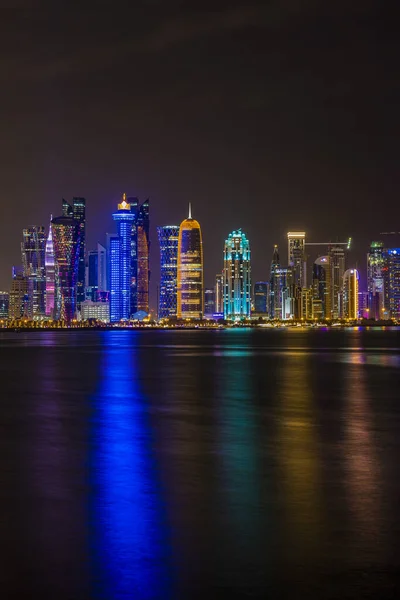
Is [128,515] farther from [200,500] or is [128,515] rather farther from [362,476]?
[362,476]

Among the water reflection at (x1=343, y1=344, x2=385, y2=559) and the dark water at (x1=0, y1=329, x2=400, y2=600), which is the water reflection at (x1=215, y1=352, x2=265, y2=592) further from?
the water reflection at (x1=343, y1=344, x2=385, y2=559)

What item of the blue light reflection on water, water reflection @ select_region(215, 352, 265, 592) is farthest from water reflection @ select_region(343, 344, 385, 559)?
the blue light reflection on water

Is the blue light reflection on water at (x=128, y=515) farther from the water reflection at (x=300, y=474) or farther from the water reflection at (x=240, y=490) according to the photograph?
the water reflection at (x=300, y=474)

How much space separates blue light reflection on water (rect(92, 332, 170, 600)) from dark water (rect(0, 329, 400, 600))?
39mm

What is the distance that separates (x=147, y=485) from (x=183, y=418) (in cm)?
1429

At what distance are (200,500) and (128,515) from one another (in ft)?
6.60

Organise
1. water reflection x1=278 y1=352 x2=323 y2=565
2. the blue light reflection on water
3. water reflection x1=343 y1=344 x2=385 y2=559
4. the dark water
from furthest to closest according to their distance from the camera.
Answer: water reflection x1=343 y1=344 x2=385 y2=559, water reflection x1=278 y1=352 x2=323 y2=565, the dark water, the blue light reflection on water

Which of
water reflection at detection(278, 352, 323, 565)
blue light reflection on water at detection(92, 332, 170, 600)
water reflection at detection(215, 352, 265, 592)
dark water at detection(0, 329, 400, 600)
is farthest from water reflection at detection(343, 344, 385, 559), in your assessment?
blue light reflection on water at detection(92, 332, 170, 600)

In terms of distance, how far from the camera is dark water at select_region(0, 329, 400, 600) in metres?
11.1

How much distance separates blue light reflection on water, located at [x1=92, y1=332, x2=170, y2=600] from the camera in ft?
35.9

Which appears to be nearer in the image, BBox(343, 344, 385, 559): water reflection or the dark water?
the dark water

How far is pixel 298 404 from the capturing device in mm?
37500

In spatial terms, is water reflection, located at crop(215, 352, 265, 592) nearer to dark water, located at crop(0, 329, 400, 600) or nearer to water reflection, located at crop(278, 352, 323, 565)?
dark water, located at crop(0, 329, 400, 600)

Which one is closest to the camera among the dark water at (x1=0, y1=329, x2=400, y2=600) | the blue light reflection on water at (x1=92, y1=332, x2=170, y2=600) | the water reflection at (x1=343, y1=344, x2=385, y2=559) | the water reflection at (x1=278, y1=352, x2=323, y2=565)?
the blue light reflection on water at (x1=92, y1=332, x2=170, y2=600)
